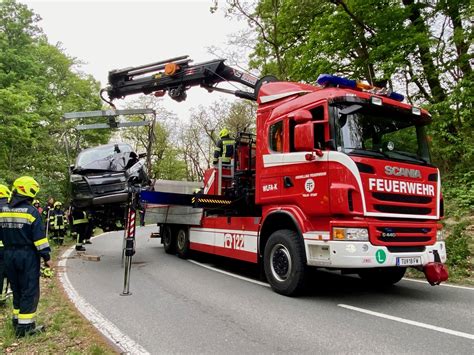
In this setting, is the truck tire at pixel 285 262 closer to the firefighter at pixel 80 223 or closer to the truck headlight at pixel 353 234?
the truck headlight at pixel 353 234

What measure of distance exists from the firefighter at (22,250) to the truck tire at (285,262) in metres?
3.30

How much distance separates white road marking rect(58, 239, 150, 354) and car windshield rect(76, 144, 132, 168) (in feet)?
11.5

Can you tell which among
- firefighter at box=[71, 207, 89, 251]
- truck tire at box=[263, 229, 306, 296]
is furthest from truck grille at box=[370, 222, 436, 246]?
firefighter at box=[71, 207, 89, 251]

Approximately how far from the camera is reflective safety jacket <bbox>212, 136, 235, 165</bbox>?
857 cm

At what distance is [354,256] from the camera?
16.6ft

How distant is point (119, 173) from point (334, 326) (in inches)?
257

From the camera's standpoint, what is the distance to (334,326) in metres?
4.45

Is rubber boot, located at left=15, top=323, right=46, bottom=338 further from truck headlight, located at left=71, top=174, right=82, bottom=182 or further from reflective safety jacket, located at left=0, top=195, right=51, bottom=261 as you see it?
truck headlight, located at left=71, top=174, right=82, bottom=182

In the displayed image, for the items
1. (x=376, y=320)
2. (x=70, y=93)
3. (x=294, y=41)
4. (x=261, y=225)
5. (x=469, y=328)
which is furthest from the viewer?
(x=70, y=93)

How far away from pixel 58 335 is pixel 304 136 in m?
3.97

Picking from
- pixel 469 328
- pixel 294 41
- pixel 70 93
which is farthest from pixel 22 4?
pixel 469 328

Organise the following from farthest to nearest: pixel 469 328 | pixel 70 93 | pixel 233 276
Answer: pixel 70 93 < pixel 233 276 < pixel 469 328

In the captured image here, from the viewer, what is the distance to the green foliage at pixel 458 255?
7.50 m

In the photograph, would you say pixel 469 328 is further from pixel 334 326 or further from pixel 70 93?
pixel 70 93
